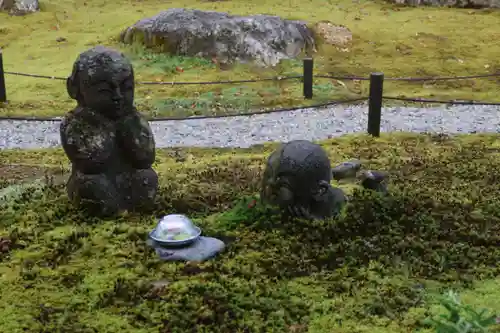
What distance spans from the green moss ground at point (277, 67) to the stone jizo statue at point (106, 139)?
18.1ft

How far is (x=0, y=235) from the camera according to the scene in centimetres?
480

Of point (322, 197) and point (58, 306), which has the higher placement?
point (322, 197)

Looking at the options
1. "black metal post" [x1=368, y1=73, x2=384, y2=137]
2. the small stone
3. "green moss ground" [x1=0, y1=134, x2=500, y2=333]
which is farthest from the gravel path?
"green moss ground" [x1=0, y1=134, x2=500, y2=333]

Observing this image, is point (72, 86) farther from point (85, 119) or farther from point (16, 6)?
point (16, 6)

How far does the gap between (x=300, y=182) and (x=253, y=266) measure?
0.77 meters

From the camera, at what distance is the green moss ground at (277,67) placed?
11.3 m

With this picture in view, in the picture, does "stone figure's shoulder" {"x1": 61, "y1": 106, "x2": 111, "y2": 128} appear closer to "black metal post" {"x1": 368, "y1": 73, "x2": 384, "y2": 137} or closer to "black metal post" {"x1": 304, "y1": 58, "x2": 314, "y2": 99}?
"black metal post" {"x1": 368, "y1": 73, "x2": 384, "y2": 137}

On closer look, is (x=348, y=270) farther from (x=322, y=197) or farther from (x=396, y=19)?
(x=396, y=19)

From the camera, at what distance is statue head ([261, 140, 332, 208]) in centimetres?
466

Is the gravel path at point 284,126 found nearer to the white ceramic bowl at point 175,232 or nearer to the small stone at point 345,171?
the small stone at point 345,171

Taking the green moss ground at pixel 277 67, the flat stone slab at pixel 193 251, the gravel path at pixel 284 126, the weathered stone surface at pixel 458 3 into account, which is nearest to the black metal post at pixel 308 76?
the green moss ground at pixel 277 67

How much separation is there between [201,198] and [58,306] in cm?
212

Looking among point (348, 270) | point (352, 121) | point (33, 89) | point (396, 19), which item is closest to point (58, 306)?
point (348, 270)

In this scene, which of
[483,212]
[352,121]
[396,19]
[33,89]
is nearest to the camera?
[483,212]
